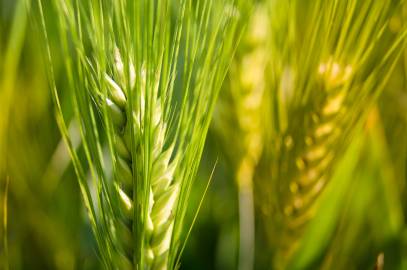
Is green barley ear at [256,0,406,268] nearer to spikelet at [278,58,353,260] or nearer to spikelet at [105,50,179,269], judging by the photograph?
spikelet at [278,58,353,260]

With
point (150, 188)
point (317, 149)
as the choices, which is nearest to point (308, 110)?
point (317, 149)

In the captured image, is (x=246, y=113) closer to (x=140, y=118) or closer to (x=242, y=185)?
Answer: (x=242, y=185)

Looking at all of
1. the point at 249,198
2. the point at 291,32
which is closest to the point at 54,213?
the point at 249,198

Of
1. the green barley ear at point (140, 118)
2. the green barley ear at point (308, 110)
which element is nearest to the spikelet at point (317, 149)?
the green barley ear at point (308, 110)

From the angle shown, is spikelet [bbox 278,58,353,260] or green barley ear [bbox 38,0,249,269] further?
spikelet [bbox 278,58,353,260]

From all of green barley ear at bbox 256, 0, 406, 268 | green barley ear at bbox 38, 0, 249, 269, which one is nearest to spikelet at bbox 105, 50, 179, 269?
green barley ear at bbox 38, 0, 249, 269

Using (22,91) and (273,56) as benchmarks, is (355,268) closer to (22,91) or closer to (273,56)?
(273,56)

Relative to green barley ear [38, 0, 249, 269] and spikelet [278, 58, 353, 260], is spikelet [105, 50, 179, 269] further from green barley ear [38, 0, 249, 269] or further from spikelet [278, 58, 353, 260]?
spikelet [278, 58, 353, 260]

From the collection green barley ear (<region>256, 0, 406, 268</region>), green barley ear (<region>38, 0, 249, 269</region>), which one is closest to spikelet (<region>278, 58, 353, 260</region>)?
green barley ear (<region>256, 0, 406, 268</region>)
